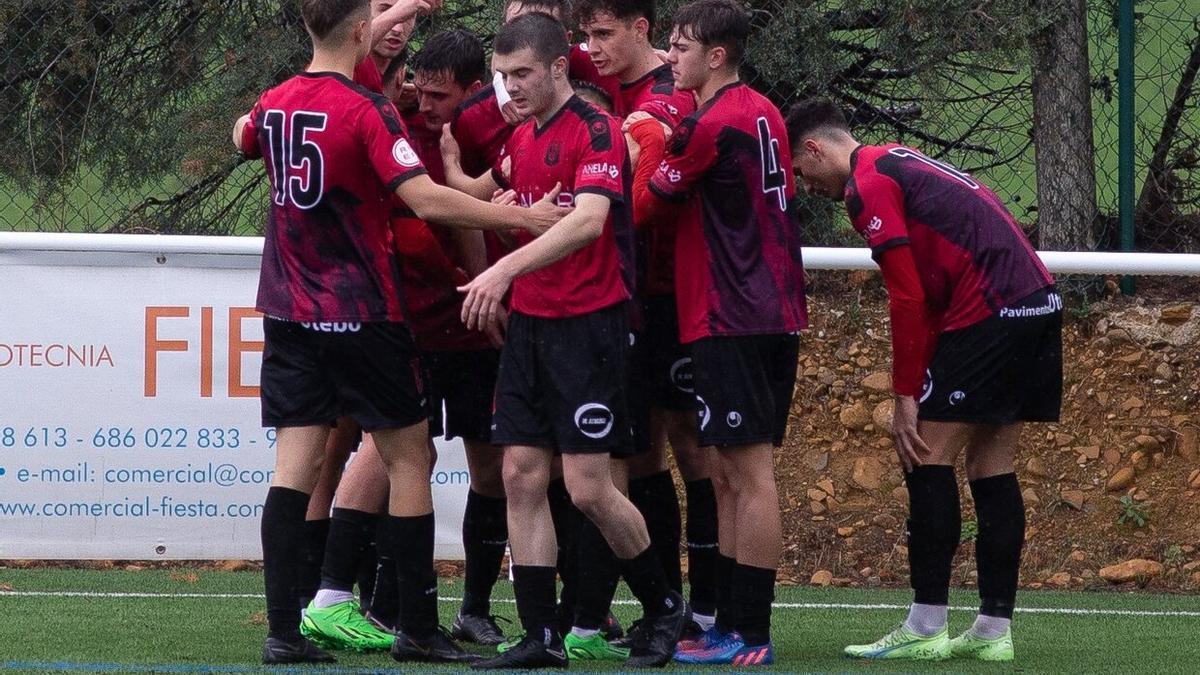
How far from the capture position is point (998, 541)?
17.7 ft

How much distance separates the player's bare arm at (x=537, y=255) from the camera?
4531 mm

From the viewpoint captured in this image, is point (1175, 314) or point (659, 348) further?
point (1175, 314)

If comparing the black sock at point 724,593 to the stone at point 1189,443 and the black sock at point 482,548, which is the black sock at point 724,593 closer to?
the black sock at point 482,548

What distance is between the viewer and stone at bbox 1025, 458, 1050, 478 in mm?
8641

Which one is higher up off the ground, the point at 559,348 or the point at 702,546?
the point at 559,348

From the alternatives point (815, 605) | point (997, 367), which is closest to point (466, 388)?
point (997, 367)

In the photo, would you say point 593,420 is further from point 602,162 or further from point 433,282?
point 433,282

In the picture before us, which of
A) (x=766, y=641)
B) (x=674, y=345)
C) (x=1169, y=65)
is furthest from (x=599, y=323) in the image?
(x=1169, y=65)

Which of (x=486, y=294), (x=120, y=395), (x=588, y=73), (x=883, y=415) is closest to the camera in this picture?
(x=486, y=294)

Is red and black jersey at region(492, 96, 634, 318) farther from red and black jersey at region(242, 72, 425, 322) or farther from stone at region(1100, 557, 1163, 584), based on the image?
stone at region(1100, 557, 1163, 584)

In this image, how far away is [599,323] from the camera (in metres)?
4.75

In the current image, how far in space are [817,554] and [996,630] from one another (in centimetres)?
313

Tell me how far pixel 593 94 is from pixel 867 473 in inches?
157

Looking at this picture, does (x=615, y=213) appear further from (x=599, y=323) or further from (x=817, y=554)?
(x=817, y=554)
